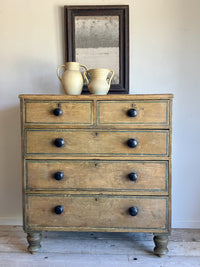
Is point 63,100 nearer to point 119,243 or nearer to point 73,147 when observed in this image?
point 73,147

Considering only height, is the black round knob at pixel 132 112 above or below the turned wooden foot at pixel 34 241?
above

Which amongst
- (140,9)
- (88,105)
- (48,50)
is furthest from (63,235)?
(140,9)

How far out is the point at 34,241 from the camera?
166 cm

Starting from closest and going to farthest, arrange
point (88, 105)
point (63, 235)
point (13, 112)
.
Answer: point (88, 105), point (63, 235), point (13, 112)

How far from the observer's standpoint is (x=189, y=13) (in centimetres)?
192

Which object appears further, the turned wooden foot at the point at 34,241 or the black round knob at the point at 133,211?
the turned wooden foot at the point at 34,241

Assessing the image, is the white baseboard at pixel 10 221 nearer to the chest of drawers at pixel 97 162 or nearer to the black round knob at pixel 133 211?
the chest of drawers at pixel 97 162

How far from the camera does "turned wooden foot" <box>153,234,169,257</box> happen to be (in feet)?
5.22

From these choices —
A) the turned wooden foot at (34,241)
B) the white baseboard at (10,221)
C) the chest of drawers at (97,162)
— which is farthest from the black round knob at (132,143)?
the white baseboard at (10,221)

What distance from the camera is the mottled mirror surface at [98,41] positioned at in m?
1.93

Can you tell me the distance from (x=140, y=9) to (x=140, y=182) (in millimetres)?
1347

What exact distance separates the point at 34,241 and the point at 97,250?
439 mm

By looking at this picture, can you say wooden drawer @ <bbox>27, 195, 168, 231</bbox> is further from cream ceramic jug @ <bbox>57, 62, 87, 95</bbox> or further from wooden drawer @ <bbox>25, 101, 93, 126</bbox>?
cream ceramic jug @ <bbox>57, 62, 87, 95</bbox>

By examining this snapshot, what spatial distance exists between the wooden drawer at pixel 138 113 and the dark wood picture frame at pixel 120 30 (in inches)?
19.0
